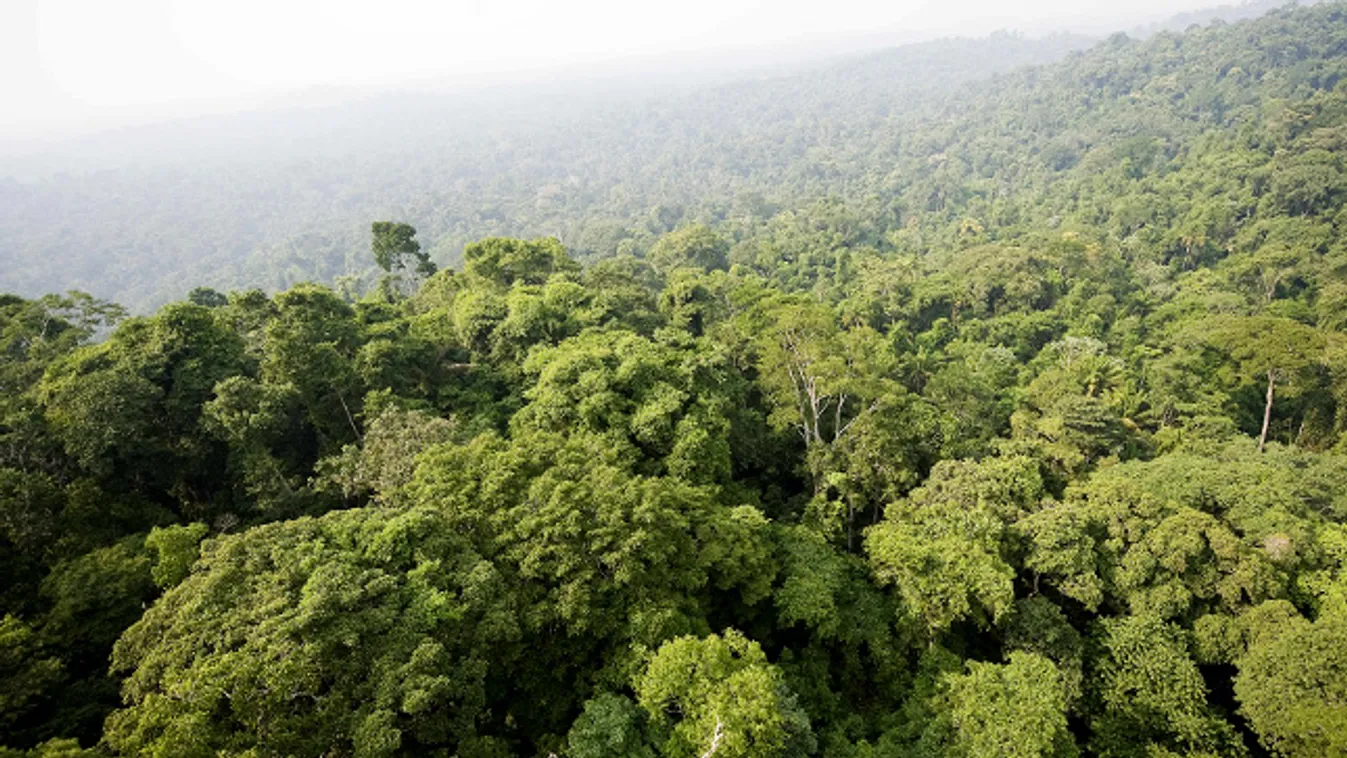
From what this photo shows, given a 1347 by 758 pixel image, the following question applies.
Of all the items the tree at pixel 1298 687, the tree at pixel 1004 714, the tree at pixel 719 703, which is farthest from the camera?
the tree at pixel 1004 714

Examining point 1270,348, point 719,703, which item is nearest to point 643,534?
point 719,703

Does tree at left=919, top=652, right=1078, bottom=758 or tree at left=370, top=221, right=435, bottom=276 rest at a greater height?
tree at left=370, top=221, right=435, bottom=276

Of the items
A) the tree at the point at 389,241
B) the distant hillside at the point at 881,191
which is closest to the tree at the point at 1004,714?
the tree at the point at 389,241

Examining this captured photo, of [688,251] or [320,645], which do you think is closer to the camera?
[320,645]

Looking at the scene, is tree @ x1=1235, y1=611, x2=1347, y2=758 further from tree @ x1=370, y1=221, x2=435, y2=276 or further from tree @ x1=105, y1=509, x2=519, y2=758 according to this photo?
tree @ x1=370, y1=221, x2=435, y2=276

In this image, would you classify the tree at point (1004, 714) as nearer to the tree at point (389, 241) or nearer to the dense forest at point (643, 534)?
the dense forest at point (643, 534)

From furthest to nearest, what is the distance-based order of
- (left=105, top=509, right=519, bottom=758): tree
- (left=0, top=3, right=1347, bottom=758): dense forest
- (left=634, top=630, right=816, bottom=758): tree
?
(left=0, top=3, right=1347, bottom=758): dense forest < (left=634, top=630, right=816, bottom=758): tree < (left=105, top=509, right=519, bottom=758): tree

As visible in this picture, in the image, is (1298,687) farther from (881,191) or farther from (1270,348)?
(881,191)

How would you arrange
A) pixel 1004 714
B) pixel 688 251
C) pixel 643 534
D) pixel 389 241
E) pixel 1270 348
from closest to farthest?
pixel 1004 714, pixel 643 534, pixel 1270 348, pixel 389 241, pixel 688 251

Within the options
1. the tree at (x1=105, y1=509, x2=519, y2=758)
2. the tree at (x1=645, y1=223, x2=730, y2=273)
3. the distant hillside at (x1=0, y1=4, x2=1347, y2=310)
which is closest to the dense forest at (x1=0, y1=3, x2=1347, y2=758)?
the tree at (x1=105, y1=509, x2=519, y2=758)

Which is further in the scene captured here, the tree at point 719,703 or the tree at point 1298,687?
A: the tree at point 1298,687

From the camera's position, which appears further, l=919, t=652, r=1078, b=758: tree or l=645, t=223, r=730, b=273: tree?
l=645, t=223, r=730, b=273: tree

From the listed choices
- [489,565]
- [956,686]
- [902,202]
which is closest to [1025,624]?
[956,686]
